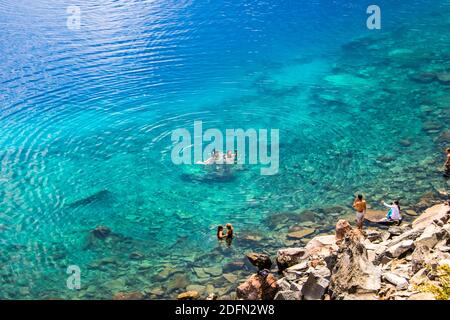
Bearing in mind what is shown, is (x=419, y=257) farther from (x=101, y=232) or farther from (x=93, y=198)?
(x=93, y=198)

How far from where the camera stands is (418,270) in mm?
15625

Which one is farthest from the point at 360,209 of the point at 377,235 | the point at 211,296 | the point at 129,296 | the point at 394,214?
the point at 129,296

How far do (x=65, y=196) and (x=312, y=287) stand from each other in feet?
56.3

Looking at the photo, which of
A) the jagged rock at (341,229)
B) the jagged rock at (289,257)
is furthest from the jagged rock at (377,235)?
the jagged rock at (289,257)

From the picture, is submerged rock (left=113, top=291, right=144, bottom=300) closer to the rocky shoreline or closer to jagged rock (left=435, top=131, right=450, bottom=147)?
the rocky shoreline

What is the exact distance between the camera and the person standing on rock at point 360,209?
73.4 feet

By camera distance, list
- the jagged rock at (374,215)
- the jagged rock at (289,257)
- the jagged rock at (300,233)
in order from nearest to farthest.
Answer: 1. the jagged rock at (289,257)
2. the jagged rock at (300,233)
3. the jagged rock at (374,215)

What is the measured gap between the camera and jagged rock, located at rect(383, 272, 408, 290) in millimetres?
14562

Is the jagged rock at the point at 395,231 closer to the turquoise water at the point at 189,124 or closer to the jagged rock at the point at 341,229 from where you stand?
the jagged rock at the point at 341,229

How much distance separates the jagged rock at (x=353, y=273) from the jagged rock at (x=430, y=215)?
4904 mm

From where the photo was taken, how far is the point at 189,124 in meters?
34.2

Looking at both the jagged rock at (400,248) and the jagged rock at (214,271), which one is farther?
the jagged rock at (214,271)

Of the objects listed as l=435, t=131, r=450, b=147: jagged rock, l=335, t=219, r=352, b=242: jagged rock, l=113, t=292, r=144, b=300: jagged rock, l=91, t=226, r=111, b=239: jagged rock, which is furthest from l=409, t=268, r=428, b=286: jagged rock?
l=435, t=131, r=450, b=147: jagged rock
